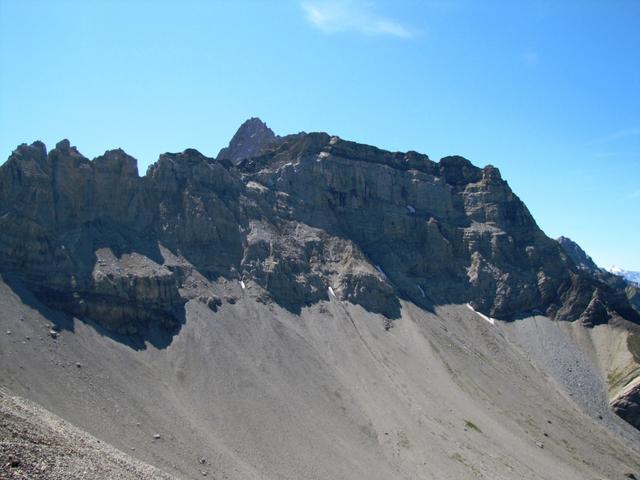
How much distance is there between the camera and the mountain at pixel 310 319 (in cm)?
6494

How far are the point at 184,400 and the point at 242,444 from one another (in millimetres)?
10101

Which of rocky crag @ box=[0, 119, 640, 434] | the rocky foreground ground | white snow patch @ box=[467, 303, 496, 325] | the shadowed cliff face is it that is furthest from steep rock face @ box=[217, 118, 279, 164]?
the rocky foreground ground

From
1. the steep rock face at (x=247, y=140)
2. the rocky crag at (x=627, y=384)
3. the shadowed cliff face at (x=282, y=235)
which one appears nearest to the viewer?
the shadowed cliff face at (x=282, y=235)

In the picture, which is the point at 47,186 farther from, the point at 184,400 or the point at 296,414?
the point at 296,414

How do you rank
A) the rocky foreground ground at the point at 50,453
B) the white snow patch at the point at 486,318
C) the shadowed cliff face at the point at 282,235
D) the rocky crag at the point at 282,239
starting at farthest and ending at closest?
the white snow patch at the point at 486,318 → the shadowed cliff face at the point at 282,235 → the rocky crag at the point at 282,239 → the rocky foreground ground at the point at 50,453

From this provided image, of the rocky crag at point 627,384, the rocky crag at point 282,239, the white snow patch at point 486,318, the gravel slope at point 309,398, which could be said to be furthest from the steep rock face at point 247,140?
the rocky crag at point 627,384

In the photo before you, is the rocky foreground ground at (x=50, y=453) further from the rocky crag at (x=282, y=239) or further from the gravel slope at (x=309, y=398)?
the rocky crag at (x=282, y=239)

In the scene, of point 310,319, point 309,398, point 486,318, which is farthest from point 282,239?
point 486,318

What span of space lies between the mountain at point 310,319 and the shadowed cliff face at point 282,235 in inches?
14.7

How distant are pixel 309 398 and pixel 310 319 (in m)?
21.9

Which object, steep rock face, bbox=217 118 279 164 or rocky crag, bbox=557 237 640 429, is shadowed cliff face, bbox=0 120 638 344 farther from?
steep rock face, bbox=217 118 279 164

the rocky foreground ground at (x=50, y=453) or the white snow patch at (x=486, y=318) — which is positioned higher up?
the white snow patch at (x=486, y=318)

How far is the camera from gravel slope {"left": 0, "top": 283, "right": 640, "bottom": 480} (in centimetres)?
5947

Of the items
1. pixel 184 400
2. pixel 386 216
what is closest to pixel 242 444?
pixel 184 400
